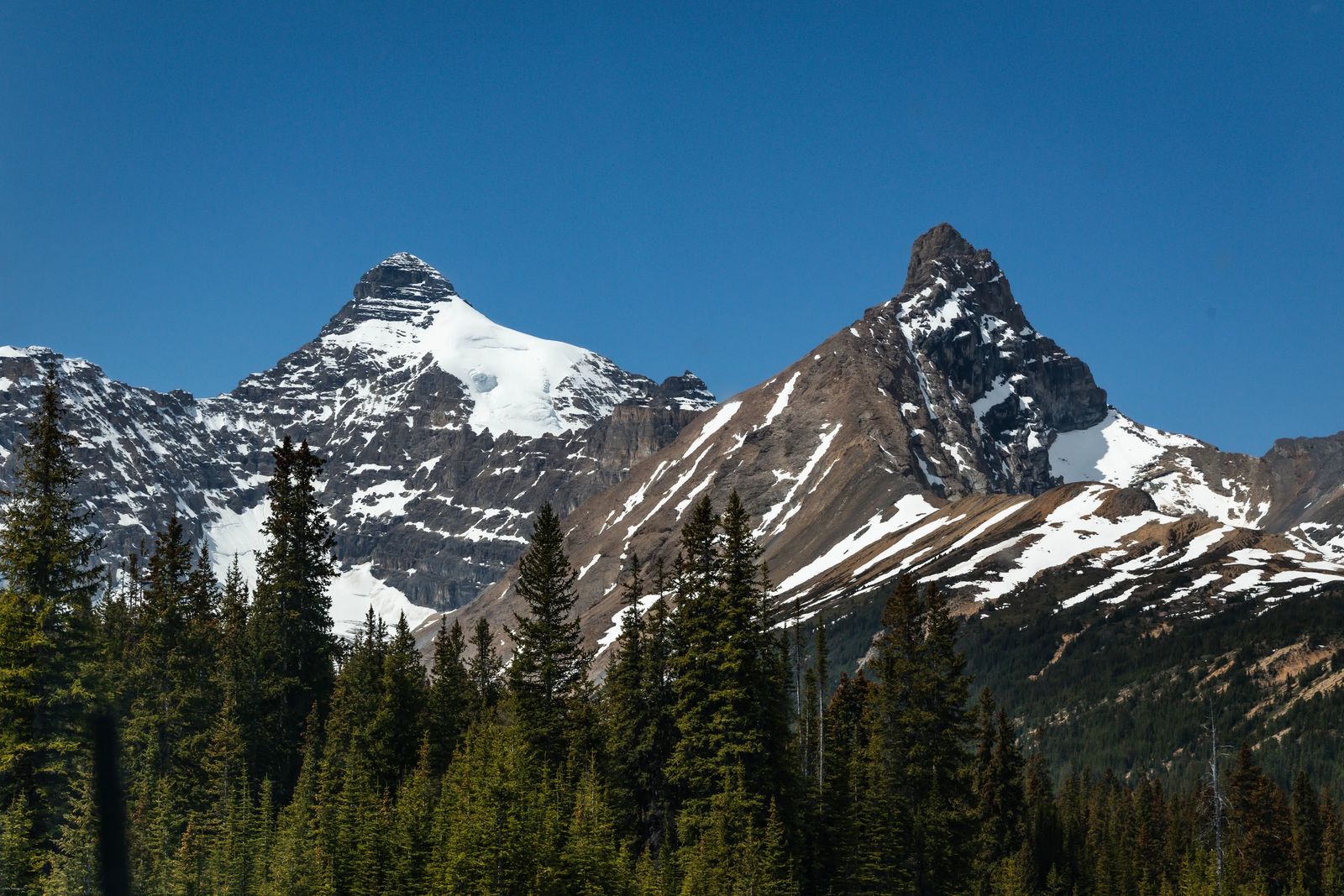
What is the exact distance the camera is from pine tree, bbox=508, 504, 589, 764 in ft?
207

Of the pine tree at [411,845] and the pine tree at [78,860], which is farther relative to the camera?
the pine tree at [411,845]

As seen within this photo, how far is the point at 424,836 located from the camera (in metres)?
50.7

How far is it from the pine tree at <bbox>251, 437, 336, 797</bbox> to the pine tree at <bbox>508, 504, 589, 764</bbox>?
11441 mm

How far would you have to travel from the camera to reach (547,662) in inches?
2544

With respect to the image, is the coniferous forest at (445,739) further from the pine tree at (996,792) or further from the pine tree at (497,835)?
the pine tree at (996,792)

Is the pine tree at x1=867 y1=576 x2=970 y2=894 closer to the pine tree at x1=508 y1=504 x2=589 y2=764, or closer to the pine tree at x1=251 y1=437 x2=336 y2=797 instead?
the pine tree at x1=508 y1=504 x2=589 y2=764

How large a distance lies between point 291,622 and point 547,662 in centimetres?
1470

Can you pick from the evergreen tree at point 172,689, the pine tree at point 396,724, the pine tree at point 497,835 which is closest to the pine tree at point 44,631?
the evergreen tree at point 172,689

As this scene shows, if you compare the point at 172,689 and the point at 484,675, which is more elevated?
the point at 484,675

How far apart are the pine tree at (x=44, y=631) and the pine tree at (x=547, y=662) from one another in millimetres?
19433

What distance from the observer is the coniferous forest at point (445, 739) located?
4722 centimetres

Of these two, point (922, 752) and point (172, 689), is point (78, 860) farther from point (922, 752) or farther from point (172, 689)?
point (922, 752)

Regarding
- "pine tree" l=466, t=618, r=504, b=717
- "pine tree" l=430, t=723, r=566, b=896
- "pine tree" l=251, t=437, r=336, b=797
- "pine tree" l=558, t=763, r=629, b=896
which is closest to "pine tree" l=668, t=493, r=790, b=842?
"pine tree" l=558, t=763, r=629, b=896

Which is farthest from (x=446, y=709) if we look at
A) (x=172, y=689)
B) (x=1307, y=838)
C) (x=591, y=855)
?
(x=1307, y=838)
